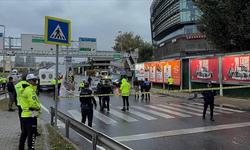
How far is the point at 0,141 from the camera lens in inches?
222

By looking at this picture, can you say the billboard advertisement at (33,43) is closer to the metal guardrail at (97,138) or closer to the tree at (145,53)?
the metal guardrail at (97,138)

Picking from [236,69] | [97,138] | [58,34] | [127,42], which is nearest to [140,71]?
[236,69]

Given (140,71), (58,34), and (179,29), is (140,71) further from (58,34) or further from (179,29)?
(58,34)

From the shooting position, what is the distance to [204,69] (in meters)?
19.3

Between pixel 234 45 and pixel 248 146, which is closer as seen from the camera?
pixel 248 146

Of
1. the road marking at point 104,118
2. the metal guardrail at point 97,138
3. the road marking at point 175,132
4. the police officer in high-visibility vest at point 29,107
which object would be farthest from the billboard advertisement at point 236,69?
the police officer in high-visibility vest at point 29,107

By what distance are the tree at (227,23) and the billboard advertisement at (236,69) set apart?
66.6 inches

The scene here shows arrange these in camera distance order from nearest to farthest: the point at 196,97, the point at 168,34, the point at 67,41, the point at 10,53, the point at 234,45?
1. the point at 67,41
2. the point at 196,97
3. the point at 234,45
4. the point at 10,53
5. the point at 168,34

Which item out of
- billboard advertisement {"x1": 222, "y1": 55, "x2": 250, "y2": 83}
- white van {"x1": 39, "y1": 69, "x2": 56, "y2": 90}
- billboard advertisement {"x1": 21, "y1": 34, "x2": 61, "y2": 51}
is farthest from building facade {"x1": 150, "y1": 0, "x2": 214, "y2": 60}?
white van {"x1": 39, "y1": 69, "x2": 56, "y2": 90}

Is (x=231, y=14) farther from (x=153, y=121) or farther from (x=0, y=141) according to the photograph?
(x=0, y=141)

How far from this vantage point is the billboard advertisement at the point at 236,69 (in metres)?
15.4

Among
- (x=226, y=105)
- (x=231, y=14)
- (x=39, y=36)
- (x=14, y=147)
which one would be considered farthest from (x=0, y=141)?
(x=39, y=36)

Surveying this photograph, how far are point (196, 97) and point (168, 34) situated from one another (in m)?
Answer: 42.5

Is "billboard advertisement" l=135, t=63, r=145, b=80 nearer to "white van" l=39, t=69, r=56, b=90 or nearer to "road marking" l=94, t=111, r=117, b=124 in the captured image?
"white van" l=39, t=69, r=56, b=90
